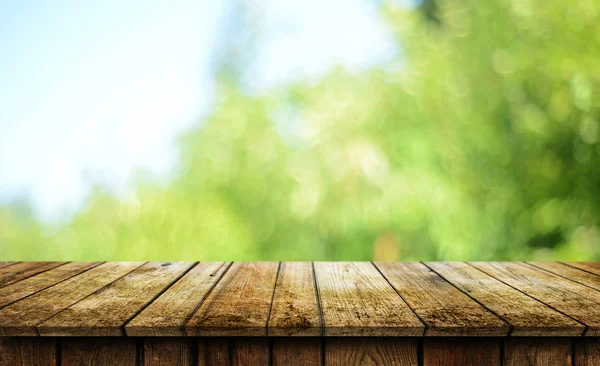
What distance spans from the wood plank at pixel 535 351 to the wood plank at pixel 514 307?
4 centimetres

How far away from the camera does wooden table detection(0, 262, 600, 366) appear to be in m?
1.10

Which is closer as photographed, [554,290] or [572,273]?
[554,290]

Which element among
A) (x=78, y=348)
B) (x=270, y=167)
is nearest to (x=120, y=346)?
(x=78, y=348)

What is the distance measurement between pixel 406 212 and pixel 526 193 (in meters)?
0.83

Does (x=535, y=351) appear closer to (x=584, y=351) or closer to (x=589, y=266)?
(x=584, y=351)

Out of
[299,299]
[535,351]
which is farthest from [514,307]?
[299,299]

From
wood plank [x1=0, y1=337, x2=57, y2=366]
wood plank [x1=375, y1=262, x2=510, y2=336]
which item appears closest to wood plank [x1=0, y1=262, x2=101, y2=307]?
wood plank [x1=0, y1=337, x2=57, y2=366]

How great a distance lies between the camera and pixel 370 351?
114 cm

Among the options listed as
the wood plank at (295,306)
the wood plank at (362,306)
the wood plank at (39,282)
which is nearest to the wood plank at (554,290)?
the wood plank at (362,306)

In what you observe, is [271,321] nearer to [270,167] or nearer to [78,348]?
[78,348]

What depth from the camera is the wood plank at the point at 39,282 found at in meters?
1.33

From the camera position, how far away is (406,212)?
14.7ft

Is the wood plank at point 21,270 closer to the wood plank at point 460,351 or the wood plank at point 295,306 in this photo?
the wood plank at point 295,306

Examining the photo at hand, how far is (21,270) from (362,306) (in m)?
0.94
